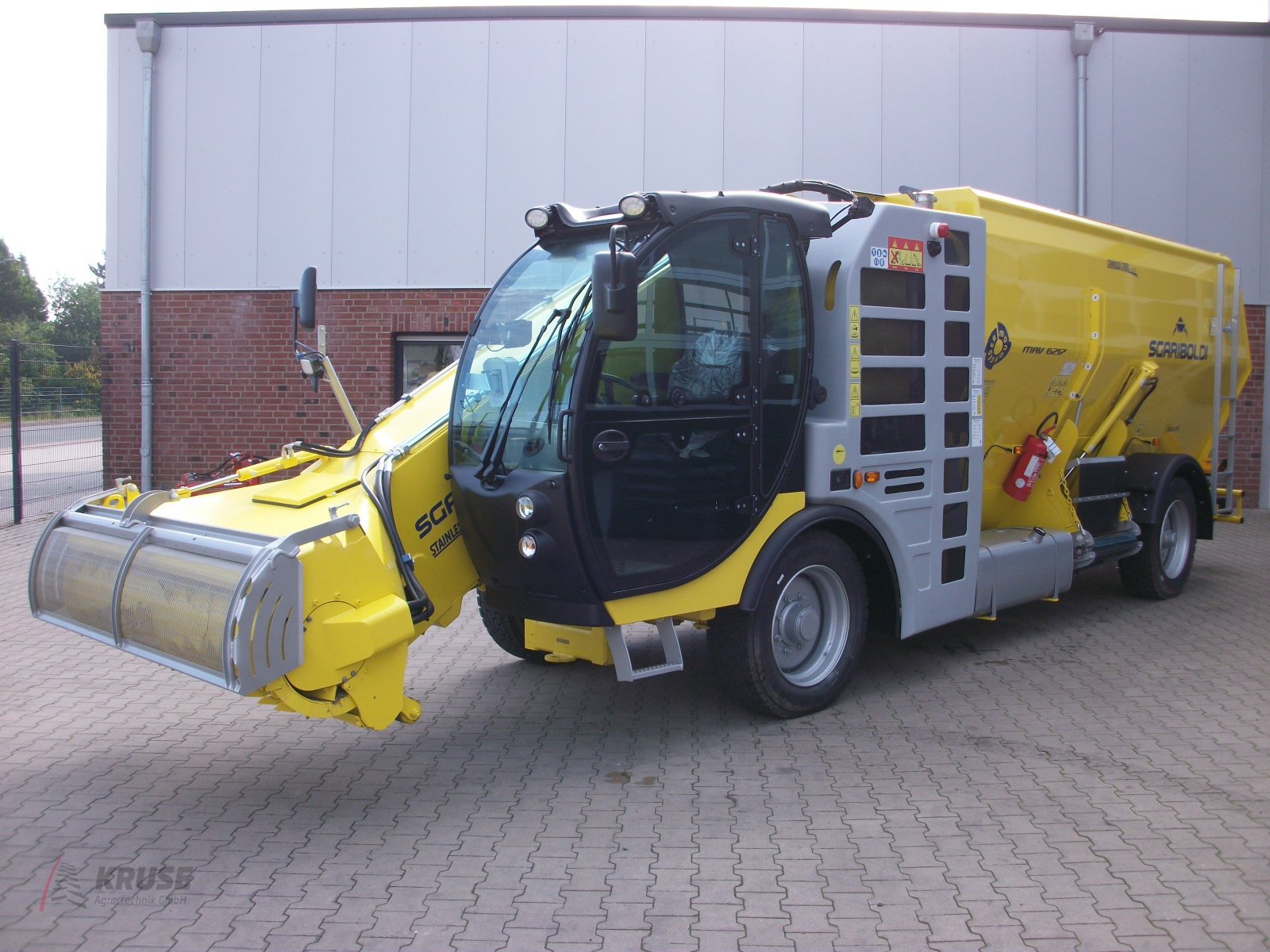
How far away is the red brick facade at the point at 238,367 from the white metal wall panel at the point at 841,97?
432 centimetres

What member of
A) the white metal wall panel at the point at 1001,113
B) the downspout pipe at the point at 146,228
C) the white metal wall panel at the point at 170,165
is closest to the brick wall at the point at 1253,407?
the white metal wall panel at the point at 1001,113

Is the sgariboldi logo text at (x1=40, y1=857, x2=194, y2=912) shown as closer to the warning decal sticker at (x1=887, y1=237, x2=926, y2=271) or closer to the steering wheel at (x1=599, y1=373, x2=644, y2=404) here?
the steering wheel at (x1=599, y1=373, x2=644, y2=404)

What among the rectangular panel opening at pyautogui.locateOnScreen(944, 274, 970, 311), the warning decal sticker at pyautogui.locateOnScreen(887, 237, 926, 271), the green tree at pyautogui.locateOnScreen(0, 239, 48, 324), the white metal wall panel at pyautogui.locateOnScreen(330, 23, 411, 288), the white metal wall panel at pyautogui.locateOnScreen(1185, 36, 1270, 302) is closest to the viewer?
the warning decal sticker at pyautogui.locateOnScreen(887, 237, 926, 271)

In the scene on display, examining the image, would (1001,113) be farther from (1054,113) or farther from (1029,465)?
(1029,465)

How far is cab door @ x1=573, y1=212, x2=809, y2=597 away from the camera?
472 centimetres

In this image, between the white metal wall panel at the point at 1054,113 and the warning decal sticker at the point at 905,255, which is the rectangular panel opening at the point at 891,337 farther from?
the white metal wall panel at the point at 1054,113

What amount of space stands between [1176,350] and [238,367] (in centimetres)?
963

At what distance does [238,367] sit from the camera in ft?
40.9

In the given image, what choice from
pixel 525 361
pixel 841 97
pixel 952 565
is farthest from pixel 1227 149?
pixel 525 361

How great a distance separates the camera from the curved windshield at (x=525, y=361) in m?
4.72

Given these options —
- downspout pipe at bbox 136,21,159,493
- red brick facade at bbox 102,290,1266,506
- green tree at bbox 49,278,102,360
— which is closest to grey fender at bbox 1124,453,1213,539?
red brick facade at bbox 102,290,1266,506

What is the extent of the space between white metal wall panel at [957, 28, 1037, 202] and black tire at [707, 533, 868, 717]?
844 centimetres

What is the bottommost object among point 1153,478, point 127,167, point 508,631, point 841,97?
point 508,631

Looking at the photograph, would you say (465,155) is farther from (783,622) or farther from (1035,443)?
(783,622)
